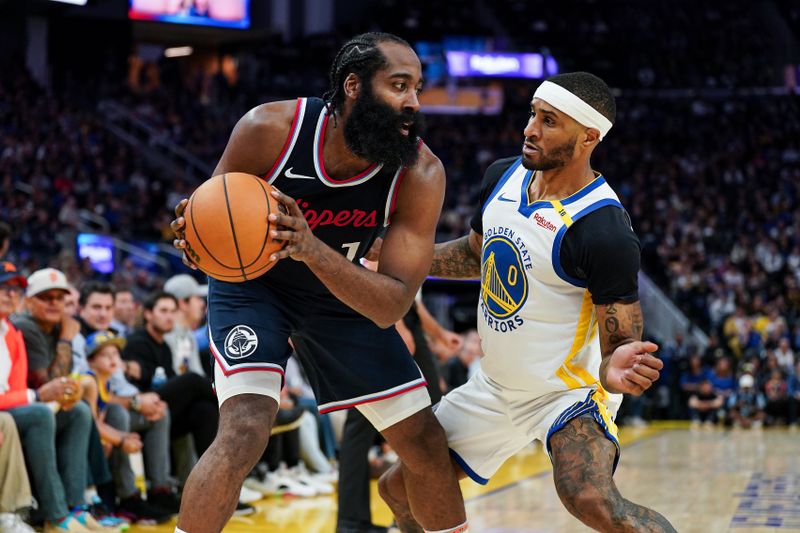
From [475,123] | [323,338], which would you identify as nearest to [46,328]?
[323,338]

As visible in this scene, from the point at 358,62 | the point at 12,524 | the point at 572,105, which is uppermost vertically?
the point at 358,62

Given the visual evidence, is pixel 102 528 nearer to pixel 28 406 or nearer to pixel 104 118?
pixel 28 406

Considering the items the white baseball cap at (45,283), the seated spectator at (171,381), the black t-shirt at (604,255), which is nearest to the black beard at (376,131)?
the black t-shirt at (604,255)

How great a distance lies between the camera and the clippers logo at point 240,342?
3951mm

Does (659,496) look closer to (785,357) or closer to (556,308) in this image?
(556,308)

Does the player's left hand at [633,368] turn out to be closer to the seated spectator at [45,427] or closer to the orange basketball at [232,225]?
the orange basketball at [232,225]

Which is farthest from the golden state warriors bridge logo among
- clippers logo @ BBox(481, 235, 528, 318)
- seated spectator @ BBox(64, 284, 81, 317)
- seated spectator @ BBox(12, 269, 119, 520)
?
seated spectator @ BBox(64, 284, 81, 317)

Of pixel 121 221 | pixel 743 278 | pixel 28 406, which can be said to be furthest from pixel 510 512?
pixel 743 278

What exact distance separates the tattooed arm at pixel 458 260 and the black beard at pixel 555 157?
577 mm

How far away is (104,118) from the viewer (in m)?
24.9

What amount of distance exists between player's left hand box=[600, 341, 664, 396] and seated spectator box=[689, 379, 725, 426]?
13.9 metres

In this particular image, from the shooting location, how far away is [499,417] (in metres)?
4.18

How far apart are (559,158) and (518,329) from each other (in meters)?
0.67

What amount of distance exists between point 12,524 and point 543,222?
11.8 ft
